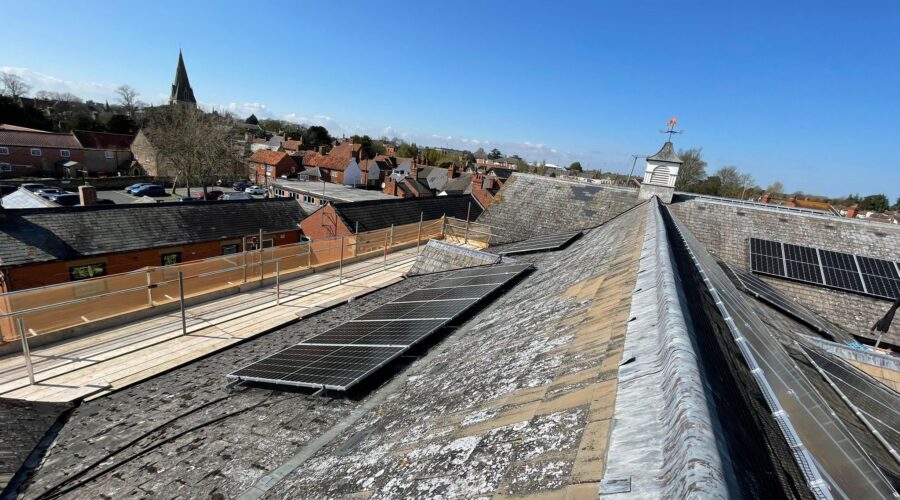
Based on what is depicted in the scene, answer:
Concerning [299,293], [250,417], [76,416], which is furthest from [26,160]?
[250,417]

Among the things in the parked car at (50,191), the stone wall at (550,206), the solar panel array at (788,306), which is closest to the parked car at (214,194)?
the parked car at (50,191)

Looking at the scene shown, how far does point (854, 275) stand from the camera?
11.9m

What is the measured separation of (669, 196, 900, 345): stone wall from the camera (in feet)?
36.6

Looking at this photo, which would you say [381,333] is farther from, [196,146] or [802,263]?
[196,146]

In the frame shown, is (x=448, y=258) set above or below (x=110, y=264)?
above

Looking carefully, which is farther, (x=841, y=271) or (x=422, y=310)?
(x=841, y=271)

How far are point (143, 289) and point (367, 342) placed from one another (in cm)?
1018

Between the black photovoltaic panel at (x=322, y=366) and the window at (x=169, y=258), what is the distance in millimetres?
17466

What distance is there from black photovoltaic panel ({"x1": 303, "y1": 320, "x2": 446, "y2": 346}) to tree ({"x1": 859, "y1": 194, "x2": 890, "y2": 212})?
111 meters

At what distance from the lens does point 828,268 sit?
40.7 ft

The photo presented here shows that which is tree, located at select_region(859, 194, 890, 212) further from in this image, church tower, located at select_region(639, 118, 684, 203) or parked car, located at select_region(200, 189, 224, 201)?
parked car, located at select_region(200, 189, 224, 201)

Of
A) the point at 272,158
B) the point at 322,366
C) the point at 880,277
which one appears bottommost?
the point at 322,366

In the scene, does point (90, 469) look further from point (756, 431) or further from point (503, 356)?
point (756, 431)

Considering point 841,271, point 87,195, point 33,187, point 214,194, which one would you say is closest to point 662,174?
point 841,271
